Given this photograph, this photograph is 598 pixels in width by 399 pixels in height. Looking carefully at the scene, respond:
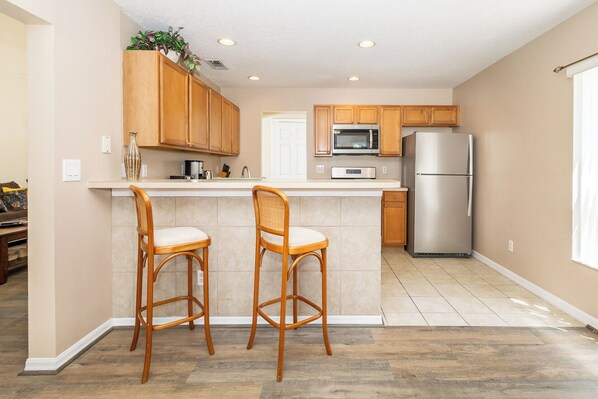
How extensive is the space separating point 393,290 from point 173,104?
2.58 meters

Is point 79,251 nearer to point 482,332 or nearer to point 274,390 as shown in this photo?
point 274,390

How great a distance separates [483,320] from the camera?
2.59 metres

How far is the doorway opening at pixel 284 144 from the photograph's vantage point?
20.0 ft

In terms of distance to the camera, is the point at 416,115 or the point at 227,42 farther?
the point at 416,115

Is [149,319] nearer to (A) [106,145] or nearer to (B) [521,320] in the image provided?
(A) [106,145]

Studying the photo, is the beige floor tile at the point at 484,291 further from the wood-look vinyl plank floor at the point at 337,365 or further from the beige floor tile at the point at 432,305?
the wood-look vinyl plank floor at the point at 337,365

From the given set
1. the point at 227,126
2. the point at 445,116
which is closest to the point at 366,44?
the point at 227,126

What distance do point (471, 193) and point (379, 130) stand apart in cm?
156

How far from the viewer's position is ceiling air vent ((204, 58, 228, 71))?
155 inches

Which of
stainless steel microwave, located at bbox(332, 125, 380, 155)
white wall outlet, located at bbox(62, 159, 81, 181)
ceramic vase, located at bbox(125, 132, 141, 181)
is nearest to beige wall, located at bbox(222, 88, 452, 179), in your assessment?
stainless steel microwave, located at bbox(332, 125, 380, 155)

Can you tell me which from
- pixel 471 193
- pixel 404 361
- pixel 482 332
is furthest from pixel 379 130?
pixel 404 361

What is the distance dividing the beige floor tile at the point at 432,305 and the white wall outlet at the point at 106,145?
8.63ft

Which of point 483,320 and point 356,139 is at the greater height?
point 356,139

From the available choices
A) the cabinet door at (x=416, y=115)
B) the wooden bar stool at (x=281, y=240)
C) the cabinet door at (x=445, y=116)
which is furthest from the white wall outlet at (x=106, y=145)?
the cabinet door at (x=445, y=116)
